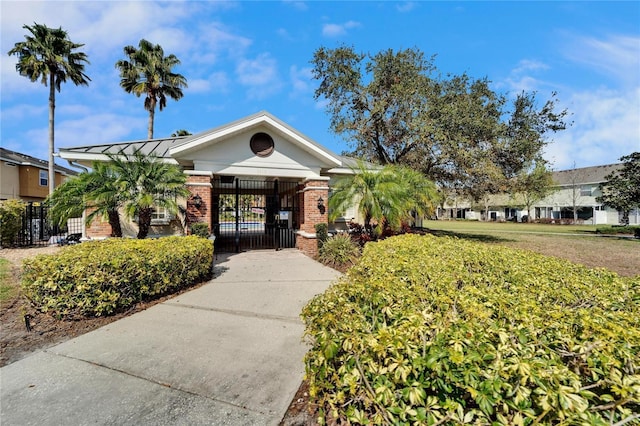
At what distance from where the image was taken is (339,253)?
9.50 meters

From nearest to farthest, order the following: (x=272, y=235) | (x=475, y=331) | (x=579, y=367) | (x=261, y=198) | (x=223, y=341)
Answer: (x=579, y=367), (x=475, y=331), (x=223, y=341), (x=272, y=235), (x=261, y=198)

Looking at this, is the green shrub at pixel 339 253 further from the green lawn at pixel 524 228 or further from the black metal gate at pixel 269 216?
the green lawn at pixel 524 228

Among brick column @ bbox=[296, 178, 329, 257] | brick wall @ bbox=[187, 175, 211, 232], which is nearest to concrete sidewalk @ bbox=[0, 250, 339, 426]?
brick wall @ bbox=[187, 175, 211, 232]

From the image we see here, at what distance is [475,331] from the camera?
1.93 m

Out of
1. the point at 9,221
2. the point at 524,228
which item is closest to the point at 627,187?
the point at 524,228

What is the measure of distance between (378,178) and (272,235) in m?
7.55

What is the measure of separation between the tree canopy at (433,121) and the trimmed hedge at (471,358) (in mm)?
13133

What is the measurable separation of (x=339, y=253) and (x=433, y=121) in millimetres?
9363

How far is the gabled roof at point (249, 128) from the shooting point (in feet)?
32.9

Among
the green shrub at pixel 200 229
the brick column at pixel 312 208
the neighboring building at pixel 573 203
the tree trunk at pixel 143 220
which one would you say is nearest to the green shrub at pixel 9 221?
the tree trunk at pixel 143 220

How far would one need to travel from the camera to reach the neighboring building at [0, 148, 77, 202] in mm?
21828

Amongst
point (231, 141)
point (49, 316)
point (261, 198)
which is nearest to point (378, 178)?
point (231, 141)

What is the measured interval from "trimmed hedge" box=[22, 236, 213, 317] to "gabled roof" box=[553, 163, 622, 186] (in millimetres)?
52854

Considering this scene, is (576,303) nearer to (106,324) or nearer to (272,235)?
(106,324)
